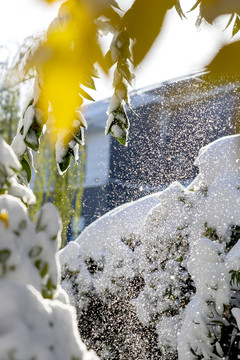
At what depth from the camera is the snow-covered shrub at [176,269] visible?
9.57 ft

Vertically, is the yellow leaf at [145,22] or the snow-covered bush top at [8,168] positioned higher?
the yellow leaf at [145,22]

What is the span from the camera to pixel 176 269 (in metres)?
4.01

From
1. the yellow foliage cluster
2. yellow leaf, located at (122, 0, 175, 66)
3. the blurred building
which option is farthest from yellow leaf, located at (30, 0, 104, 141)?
the blurred building

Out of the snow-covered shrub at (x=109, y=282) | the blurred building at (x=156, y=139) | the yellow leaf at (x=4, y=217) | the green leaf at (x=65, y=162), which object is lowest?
the blurred building at (x=156, y=139)

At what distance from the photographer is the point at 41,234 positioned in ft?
2.97

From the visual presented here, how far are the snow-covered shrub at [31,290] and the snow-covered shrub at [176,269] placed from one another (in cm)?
196

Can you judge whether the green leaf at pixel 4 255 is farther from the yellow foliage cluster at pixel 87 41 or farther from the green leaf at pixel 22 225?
the yellow foliage cluster at pixel 87 41

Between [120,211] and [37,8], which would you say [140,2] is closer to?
[37,8]

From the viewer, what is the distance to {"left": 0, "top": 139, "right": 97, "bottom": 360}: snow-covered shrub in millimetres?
754

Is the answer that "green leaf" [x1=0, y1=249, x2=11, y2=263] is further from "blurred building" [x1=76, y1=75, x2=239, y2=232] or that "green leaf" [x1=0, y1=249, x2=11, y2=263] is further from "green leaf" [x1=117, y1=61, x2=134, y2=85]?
"blurred building" [x1=76, y1=75, x2=239, y2=232]

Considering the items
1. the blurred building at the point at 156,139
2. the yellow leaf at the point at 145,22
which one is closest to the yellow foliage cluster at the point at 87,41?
the yellow leaf at the point at 145,22

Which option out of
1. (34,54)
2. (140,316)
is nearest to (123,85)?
(34,54)

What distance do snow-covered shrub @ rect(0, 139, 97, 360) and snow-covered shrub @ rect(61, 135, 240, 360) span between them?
6.42 ft

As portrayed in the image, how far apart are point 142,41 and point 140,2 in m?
0.24
